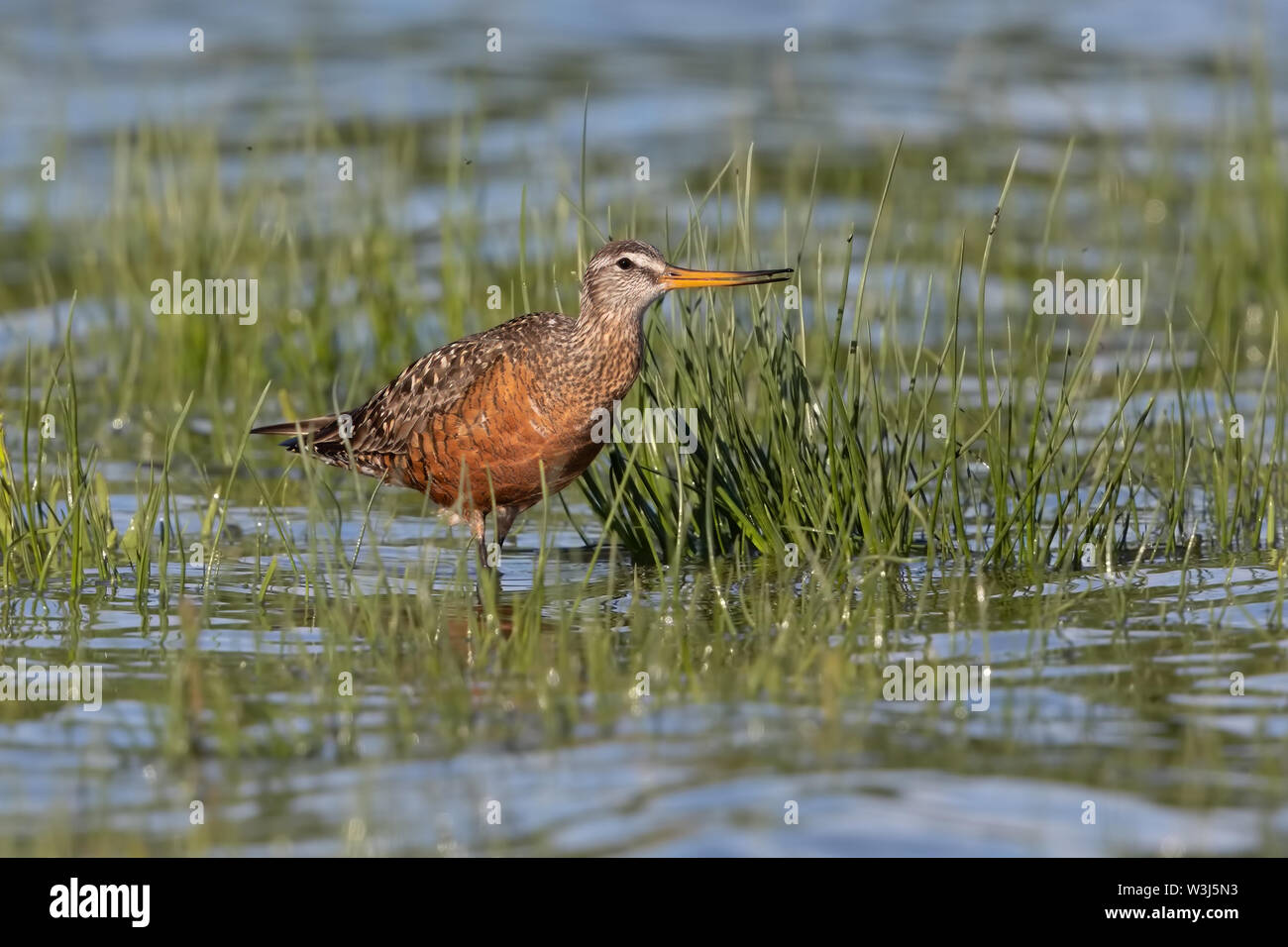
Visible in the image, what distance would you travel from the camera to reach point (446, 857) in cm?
520

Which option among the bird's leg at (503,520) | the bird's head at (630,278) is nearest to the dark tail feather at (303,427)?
the bird's leg at (503,520)

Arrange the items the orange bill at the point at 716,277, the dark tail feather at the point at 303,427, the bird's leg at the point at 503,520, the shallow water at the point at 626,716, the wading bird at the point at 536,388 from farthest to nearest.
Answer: the dark tail feather at the point at 303,427 → the bird's leg at the point at 503,520 → the wading bird at the point at 536,388 → the orange bill at the point at 716,277 → the shallow water at the point at 626,716

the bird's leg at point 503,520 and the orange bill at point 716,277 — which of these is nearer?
the orange bill at point 716,277

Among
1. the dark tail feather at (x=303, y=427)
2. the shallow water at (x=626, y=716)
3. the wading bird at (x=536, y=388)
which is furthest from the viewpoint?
the dark tail feather at (x=303, y=427)

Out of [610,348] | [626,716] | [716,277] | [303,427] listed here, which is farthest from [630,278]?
[626,716]

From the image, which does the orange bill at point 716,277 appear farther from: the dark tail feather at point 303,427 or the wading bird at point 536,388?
the dark tail feather at point 303,427

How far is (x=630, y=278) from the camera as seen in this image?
8.34 metres

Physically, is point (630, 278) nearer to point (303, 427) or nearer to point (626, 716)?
point (303, 427)

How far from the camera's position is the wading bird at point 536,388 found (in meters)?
8.21

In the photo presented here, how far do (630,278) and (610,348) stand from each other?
33cm

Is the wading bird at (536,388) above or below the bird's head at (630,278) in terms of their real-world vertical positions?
below

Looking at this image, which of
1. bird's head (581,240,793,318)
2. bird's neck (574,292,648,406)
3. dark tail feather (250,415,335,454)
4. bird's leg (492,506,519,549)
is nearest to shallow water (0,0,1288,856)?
bird's leg (492,506,519,549)
